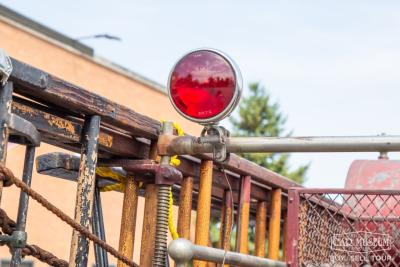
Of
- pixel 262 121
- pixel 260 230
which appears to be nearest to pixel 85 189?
pixel 260 230

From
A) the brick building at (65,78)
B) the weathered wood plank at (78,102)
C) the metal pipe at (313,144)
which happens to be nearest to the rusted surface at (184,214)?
the weathered wood plank at (78,102)

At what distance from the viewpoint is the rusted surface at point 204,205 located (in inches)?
152

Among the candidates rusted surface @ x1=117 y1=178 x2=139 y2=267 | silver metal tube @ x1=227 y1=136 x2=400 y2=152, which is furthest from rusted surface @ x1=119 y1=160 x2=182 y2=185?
silver metal tube @ x1=227 y1=136 x2=400 y2=152

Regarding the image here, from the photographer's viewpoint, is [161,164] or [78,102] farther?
[161,164]

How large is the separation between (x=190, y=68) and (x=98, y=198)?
3.43 feet

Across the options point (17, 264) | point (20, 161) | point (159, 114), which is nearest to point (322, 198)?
point (17, 264)

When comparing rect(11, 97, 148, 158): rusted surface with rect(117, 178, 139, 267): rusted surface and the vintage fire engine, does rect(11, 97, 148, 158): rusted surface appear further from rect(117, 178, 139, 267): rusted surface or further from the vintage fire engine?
rect(117, 178, 139, 267): rusted surface

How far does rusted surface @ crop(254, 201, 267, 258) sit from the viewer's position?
197 inches

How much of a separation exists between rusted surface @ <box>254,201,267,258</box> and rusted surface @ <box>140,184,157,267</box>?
175cm

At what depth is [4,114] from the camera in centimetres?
254

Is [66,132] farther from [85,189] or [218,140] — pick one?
[218,140]

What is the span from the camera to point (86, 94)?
3.04 metres

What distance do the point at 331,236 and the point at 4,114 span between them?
198 centimetres

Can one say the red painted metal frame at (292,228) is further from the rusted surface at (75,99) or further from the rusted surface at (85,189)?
the rusted surface at (85,189)
